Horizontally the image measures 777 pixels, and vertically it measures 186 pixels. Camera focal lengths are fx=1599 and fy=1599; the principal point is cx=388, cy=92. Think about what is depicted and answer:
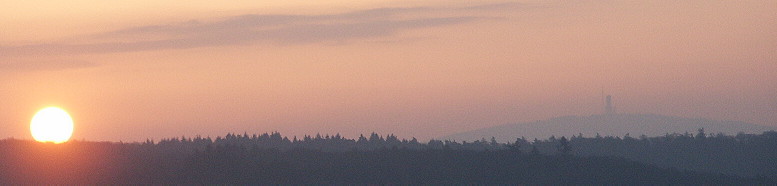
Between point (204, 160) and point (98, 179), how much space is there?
1236 inches

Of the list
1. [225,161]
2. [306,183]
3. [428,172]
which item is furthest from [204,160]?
[428,172]

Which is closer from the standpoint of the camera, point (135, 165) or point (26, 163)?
point (26, 163)

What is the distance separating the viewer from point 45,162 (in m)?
160

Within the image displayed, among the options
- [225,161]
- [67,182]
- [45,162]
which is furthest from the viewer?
[225,161]

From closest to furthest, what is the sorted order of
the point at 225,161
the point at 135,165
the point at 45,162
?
the point at 45,162, the point at 135,165, the point at 225,161

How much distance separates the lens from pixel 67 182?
14950 cm

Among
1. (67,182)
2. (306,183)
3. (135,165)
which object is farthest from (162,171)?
(67,182)

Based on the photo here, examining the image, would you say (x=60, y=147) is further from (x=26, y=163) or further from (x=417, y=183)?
(x=417, y=183)

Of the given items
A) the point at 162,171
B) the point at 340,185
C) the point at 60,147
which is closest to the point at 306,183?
the point at 340,185

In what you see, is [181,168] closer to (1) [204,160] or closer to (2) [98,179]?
(1) [204,160]

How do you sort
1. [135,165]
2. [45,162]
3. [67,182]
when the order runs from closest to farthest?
1. [67,182]
2. [45,162]
3. [135,165]

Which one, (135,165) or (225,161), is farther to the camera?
(225,161)

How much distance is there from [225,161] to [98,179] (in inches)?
1260

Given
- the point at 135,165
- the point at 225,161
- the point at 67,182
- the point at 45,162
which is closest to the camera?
the point at 67,182
